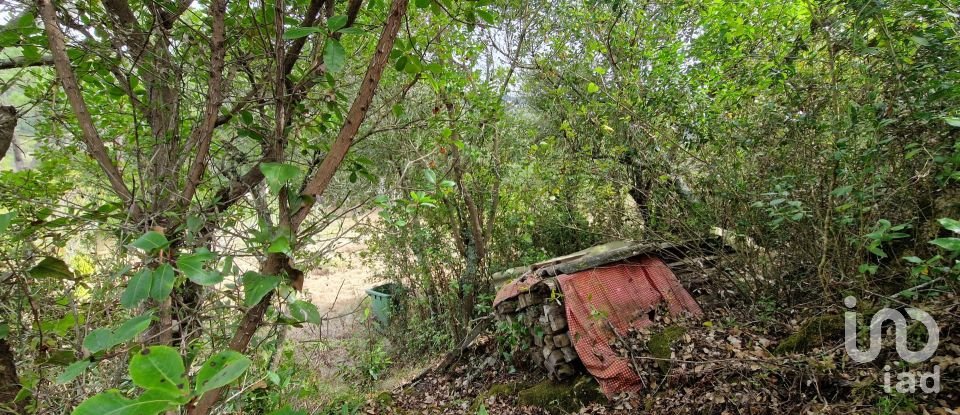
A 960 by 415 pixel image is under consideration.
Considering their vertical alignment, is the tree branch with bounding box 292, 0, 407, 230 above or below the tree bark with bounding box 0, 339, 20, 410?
above

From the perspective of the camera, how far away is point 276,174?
2.54 ft

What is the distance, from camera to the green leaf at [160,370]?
1.59 feet

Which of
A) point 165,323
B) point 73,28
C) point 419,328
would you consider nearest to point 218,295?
point 165,323

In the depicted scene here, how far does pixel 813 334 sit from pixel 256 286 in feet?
11.0

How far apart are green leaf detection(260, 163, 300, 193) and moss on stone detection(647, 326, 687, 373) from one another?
3316 mm

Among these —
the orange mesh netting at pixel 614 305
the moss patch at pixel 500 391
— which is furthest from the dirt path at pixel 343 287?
the orange mesh netting at pixel 614 305

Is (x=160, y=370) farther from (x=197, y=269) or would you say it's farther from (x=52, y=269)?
(x=52, y=269)

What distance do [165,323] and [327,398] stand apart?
152 inches

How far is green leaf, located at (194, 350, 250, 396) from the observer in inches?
20.2

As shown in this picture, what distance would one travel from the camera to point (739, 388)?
8.74 ft

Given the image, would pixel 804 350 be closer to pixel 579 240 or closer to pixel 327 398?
pixel 579 240

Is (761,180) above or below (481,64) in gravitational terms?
below

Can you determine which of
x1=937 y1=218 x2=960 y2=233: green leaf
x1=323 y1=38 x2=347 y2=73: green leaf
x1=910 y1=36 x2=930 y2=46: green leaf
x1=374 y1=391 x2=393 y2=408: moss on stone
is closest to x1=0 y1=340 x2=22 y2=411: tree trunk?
x1=323 y1=38 x2=347 y2=73: green leaf

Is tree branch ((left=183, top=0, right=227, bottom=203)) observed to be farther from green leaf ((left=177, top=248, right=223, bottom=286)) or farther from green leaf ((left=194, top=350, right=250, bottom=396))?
green leaf ((left=194, top=350, right=250, bottom=396))
